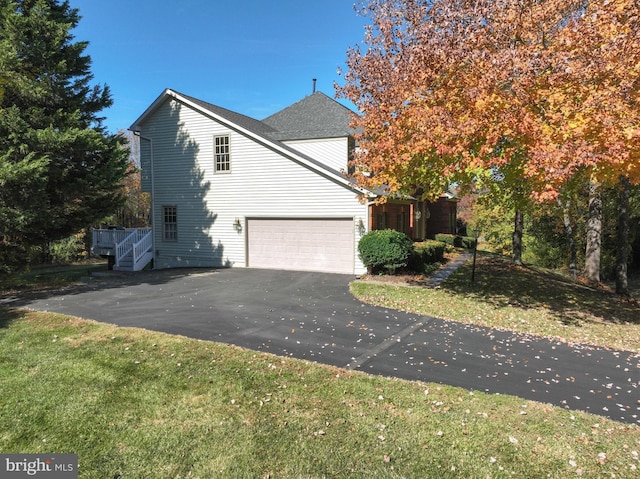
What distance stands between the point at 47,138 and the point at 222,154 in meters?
6.84

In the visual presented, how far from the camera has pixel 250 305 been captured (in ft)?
33.7

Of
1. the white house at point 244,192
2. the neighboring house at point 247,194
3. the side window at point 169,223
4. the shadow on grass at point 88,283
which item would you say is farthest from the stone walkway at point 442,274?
the side window at point 169,223

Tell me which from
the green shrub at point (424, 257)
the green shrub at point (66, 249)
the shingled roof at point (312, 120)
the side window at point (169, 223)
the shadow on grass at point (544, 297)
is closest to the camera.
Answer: the shadow on grass at point (544, 297)

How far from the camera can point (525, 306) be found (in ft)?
35.4

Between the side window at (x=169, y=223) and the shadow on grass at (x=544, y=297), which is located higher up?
the side window at (x=169, y=223)

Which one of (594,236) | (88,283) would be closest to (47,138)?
(88,283)

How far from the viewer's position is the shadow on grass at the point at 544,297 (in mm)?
10242

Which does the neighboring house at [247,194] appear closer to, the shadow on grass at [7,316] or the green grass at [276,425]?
the shadow on grass at [7,316]

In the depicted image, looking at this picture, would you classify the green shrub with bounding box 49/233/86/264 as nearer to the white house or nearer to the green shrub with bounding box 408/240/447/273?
the white house

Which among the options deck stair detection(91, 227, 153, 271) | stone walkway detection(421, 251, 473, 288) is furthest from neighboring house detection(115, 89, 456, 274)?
stone walkway detection(421, 251, 473, 288)

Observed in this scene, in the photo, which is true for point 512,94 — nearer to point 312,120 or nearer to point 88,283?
point 312,120

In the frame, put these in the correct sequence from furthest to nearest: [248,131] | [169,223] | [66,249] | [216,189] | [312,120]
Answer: [66,249] → [312,120] → [169,223] → [216,189] → [248,131]

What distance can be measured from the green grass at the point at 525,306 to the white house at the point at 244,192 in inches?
155

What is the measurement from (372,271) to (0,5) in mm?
15804
